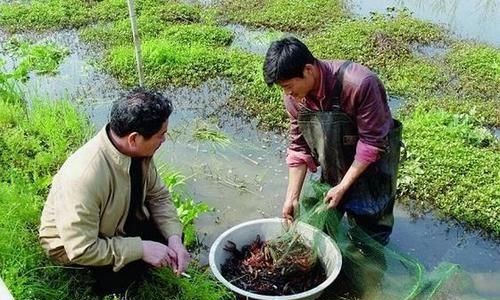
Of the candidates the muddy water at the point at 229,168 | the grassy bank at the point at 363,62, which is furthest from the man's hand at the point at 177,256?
the grassy bank at the point at 363,62

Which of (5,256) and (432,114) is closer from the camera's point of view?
(5,256)

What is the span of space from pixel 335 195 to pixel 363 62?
155 inches

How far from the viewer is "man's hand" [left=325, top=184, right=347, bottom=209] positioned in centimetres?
407

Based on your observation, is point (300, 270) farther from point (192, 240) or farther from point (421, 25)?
point (421, 25)

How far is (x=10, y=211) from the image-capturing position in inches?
162

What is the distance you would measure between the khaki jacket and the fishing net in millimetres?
1366

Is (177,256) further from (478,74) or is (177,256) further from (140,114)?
(478,74)

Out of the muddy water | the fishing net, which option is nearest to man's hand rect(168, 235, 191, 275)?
the fishing net

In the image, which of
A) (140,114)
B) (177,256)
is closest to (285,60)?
(140,114)

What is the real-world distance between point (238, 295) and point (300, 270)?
471mm

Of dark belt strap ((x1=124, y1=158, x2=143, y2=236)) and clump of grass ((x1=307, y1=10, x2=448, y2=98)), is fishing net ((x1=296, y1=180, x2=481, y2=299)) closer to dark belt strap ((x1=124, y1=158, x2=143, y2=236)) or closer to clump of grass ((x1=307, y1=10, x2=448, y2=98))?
Result: dark belt strap ((x1=124, y1=158, x2=143, y2=236))

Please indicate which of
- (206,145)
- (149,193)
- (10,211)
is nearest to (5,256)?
(10,211)

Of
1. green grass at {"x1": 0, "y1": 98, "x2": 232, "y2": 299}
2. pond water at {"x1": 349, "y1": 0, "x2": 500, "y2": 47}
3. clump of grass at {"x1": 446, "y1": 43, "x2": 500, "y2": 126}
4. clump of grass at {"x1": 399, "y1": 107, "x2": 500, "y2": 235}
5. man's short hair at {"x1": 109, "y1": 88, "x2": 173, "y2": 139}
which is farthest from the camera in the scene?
pond water at {"x1": 349, "y1": 0, "x2": 500, "y2": 47}

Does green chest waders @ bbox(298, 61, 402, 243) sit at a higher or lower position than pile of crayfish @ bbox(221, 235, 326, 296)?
higher
